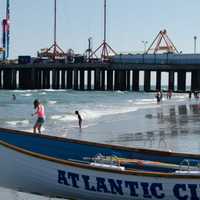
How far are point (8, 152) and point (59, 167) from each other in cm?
119

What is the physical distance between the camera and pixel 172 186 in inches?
395

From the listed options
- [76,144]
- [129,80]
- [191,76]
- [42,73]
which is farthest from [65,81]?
[76,144]

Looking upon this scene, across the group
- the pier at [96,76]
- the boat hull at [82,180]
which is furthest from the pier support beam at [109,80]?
the boat hull at [82,180]

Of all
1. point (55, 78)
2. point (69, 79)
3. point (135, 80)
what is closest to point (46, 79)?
point (55, 78)

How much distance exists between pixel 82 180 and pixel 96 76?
84.3 m

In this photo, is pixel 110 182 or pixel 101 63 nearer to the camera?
pixel 110 182

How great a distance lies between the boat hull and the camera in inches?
396

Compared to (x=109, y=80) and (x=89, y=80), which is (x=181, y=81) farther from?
(x=89, y=80)

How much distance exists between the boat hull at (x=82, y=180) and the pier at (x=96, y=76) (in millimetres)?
74898

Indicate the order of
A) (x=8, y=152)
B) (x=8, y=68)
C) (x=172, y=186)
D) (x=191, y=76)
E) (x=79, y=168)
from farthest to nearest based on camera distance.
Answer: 1. (x=8, y=68)
2. (x=191, y=76)
3. (x=8, y=152)
4. (x=79, y=168)
5. (x=172, y=186)

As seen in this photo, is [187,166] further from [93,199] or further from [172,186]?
[93,199]

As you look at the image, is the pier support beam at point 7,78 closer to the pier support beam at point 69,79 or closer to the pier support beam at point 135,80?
the pier support beam at point 69,79

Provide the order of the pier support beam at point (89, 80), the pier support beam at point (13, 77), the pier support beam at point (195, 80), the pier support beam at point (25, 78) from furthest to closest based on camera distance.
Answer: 1. the pier support beam at point (25, 78)
2. the pier support beam at point (13, 77)
3. the pier support beam at point (89, 80)
4. the pier support beam at point (195, 80)

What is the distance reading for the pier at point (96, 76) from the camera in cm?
8862
